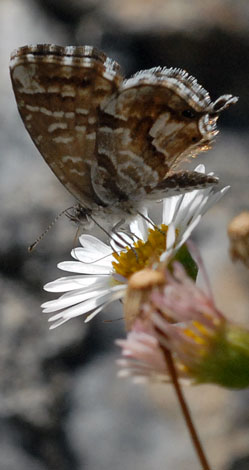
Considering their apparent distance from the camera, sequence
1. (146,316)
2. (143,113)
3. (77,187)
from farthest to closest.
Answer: (77,187) → (143,113) → (146,316)

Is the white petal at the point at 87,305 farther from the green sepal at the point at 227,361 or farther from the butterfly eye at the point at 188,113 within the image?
the green sepal at the point at 227,361

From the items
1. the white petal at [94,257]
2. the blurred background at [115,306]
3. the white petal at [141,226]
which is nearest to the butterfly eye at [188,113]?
the white petal at [141,226]

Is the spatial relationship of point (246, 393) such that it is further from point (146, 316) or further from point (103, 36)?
point (146, 316)

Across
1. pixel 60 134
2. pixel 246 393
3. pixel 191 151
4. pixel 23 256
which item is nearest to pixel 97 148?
pixel 60 134

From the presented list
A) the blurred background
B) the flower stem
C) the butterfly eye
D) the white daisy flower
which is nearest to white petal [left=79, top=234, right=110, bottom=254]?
the white daisy flower

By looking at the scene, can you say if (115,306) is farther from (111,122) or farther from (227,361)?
(227,361)
